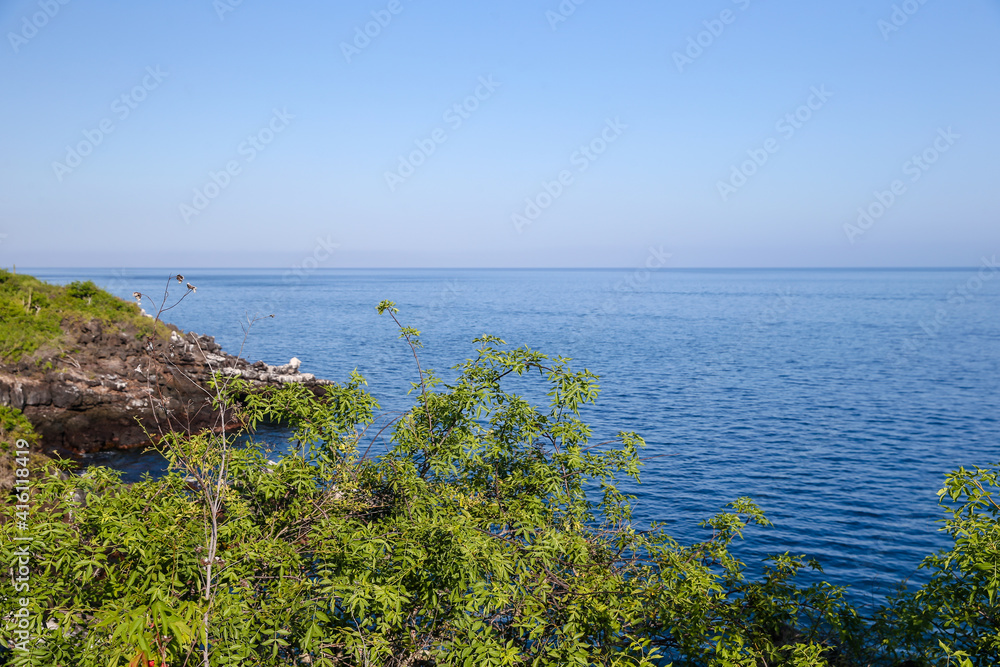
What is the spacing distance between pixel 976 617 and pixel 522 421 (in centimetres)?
804

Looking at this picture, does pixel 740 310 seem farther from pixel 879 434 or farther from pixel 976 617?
pixel 976 617

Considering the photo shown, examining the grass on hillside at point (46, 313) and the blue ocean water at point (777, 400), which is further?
the grass on hillside at point (46, 313)

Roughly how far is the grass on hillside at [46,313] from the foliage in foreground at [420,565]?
28.9 m

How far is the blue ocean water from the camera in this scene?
28.8 metres

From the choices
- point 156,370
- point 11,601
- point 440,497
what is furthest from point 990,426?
point 156,370

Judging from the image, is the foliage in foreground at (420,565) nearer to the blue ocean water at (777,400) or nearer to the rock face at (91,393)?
the blue ocean water at (777,400)

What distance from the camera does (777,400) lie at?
173 feet

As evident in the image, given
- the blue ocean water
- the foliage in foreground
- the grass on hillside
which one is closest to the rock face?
the grass on hillside

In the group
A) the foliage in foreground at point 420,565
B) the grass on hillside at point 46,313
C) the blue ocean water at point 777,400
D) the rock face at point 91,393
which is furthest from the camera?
the grass on hillside at point 46,313

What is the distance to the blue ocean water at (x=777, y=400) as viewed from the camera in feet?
94.4

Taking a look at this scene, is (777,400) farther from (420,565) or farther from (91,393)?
(91,393)

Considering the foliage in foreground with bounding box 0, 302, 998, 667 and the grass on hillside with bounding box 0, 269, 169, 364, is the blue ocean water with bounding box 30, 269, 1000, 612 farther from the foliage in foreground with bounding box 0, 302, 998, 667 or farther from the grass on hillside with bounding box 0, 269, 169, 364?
the grass on hillside with bounding box 0, 269, 169, 364

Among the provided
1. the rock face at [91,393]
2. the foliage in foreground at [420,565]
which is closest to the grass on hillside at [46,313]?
the rock face at [91,393]

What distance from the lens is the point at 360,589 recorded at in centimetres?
793
